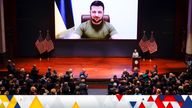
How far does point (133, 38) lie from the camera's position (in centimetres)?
1770

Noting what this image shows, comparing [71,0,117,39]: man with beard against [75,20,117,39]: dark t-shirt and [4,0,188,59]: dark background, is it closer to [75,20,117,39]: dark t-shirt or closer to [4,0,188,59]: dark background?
[75,20,117,39]: dark t-shirt

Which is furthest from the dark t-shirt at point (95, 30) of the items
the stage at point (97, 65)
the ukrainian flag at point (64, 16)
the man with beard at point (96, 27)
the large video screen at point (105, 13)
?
the stage at point (97, 65)

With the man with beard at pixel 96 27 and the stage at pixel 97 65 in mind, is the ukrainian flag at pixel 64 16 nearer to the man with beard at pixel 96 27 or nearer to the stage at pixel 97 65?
the man with beard at pixel 96 27

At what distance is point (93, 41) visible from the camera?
58.3 ft

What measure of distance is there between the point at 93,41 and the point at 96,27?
0.73 metres

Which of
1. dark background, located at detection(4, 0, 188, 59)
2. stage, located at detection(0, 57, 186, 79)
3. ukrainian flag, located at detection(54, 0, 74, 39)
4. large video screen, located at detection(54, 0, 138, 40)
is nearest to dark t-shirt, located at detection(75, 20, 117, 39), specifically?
large video screen, located at detection(54, 0, 138, 40)

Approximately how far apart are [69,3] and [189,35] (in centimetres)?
556

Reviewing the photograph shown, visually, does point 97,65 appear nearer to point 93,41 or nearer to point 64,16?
point 93,41

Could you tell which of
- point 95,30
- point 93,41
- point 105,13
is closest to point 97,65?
point 93,41

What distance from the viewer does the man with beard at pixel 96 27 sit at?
680 inches

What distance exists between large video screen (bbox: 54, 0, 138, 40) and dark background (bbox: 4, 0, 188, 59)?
26cm

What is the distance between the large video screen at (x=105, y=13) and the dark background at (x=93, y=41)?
0.26 metres

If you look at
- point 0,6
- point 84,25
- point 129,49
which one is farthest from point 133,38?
point 0,6

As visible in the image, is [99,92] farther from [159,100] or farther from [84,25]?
[159,100]
